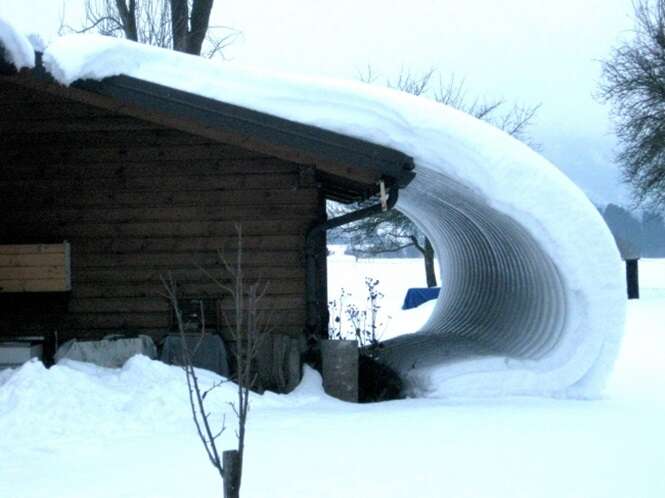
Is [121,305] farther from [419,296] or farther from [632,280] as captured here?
[632,280]

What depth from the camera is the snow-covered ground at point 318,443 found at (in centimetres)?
582

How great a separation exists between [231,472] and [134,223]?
637 cm

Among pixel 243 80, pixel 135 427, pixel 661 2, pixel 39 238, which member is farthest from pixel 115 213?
pixel 661 2

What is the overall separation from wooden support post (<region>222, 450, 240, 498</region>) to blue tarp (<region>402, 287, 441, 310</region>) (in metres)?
25.7

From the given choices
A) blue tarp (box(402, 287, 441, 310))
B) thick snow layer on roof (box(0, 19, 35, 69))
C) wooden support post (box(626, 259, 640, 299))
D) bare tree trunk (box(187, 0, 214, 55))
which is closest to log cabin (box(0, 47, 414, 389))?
thick snow layer on roof (box(0, 19, 35, 69))

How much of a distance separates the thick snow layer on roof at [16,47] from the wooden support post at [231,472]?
15.5ft

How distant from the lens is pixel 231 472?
421 cm

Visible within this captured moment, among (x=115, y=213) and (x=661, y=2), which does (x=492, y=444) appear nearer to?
(x=115, y=213)

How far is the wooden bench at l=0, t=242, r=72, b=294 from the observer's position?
9.96 meters

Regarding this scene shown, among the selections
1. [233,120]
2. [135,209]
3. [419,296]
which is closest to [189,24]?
[419,296]

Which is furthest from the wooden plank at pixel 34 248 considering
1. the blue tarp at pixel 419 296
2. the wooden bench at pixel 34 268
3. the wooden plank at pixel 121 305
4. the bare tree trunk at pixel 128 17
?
the blue tarp at pixel 419 296

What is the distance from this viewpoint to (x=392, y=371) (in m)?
10.5

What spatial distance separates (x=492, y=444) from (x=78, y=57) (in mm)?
4871

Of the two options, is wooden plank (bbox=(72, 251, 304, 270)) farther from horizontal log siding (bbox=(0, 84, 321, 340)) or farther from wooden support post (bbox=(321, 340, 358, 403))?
wooden support post (bbox=(321, 340, 358, 403))
